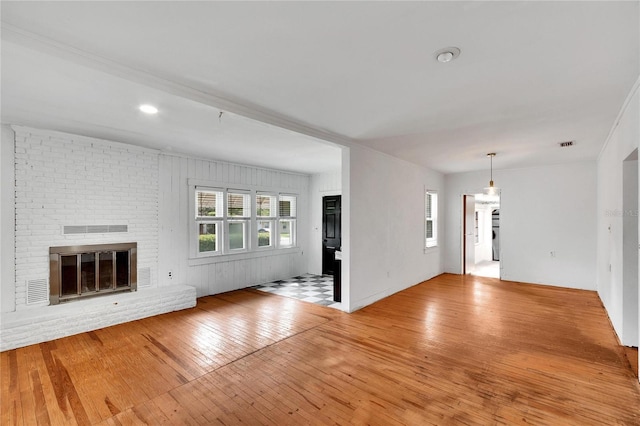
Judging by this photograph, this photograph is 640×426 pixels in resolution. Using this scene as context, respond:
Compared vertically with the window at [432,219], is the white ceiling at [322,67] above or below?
above

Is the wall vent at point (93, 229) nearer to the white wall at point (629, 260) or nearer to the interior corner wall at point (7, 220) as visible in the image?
the interior corner wall at point (7, 220)

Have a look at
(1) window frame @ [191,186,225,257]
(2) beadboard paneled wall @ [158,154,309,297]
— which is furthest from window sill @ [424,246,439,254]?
(1) window frame @ [191,186,225,257]

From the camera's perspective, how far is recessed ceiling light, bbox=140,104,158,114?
3053 millimetres

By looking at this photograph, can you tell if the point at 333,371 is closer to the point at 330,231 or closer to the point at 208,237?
the point at 208,237

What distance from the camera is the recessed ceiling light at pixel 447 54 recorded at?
2.00m

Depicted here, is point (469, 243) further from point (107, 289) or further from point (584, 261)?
point (107, 289)

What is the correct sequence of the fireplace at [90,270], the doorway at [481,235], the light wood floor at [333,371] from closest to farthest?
the light wood floor at [333,371] < the fireplace at [90,270] < the doorway at [481,235]

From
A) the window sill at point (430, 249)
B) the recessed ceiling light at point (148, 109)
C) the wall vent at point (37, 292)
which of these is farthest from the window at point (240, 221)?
the window sill at point (430, 249)

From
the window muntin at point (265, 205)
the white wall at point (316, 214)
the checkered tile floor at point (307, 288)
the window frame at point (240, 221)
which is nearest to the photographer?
the checkered tile floor at point (307, 288)

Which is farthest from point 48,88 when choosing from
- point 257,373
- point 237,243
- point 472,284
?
point 472,284

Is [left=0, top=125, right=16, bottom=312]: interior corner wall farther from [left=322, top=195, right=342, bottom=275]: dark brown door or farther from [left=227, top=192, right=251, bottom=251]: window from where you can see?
[left=322, top=195, right=342, bottom=275]: dark brown door

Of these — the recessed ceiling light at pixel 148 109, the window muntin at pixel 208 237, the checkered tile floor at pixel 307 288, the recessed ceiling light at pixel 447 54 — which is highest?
the recessed ceiling light at pixel 148 109

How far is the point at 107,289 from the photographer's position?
4.52 metres

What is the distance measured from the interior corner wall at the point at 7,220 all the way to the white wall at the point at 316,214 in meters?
5.35
